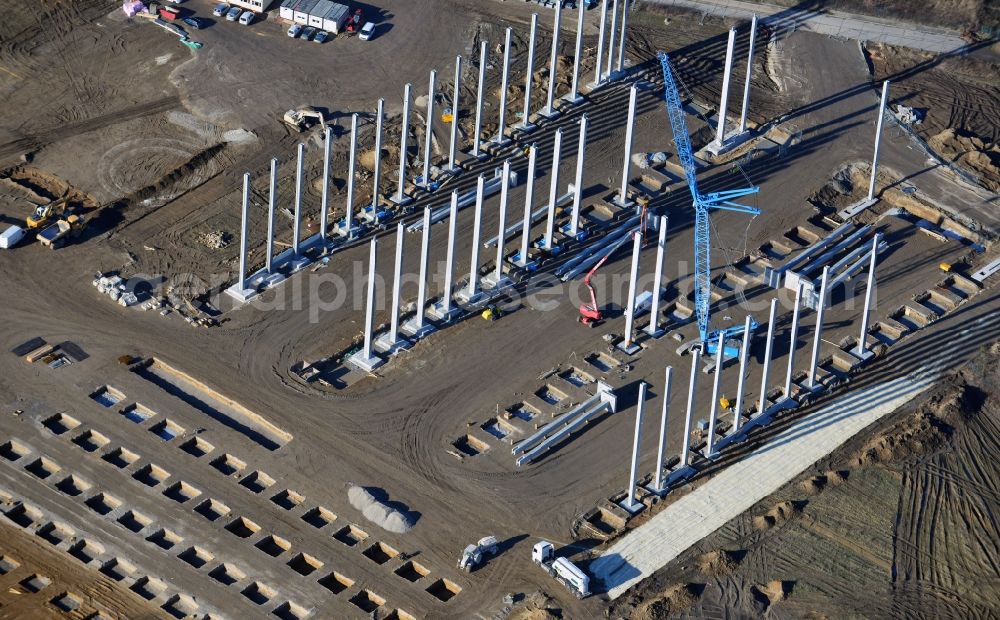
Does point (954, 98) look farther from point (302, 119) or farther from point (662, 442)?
point (662, 442)

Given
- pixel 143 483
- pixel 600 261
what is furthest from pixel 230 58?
pixel 143 483

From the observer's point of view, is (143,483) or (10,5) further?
(10,5)

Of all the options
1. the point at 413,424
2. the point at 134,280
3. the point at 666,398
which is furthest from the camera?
the point at 134,280

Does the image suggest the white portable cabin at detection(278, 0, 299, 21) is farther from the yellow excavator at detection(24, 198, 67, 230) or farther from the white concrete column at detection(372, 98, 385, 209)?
the yellow excavator at detection(24, 198, 67, 230)

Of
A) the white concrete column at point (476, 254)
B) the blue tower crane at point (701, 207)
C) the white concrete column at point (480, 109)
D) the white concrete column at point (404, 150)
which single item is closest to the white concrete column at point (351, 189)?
the white concrete column at point (404, 150)

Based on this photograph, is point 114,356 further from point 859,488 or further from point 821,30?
point 821,30
